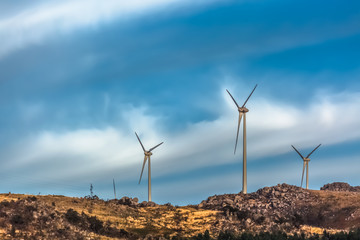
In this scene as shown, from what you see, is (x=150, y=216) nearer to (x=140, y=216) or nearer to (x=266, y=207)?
(x=140, y=216)

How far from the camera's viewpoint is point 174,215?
79.1 meters

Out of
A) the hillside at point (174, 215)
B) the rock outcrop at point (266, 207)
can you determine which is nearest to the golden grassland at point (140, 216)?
the hillside at point (174, 215)

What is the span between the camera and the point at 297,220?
8738 cm

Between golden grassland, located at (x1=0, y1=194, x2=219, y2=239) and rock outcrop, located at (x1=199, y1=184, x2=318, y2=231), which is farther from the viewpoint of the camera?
rock outcrop, located at (x1=199, y1=184, x2=318, y2=231)

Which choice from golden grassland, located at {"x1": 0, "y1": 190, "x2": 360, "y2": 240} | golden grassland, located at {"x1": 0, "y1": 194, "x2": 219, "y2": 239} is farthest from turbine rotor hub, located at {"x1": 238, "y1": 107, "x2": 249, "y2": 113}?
golden grassland, located at {"x1": 0, "y1": 194, "x2": 219, "y2": 239}

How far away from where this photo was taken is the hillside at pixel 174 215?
2239 inches

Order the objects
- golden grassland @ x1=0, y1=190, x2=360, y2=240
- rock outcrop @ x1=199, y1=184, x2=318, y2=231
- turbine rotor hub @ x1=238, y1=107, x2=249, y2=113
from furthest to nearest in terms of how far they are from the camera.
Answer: turbine rotor hub @ x1=238, y1=107, x2=249, y2=113, rock outcrop @ x1=199, y1=184, x2=318, y2=231, golden grassland @ x1=0, y1=190, x2=360, y2=240

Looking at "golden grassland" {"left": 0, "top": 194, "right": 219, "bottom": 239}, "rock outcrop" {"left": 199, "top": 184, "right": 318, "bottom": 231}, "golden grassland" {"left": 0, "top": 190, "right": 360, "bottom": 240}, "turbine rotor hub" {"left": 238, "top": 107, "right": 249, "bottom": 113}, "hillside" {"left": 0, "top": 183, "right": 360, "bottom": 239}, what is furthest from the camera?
"turbine rotor hub" {"left": 238, "top": 107, "right": 249, "bottom": 113}

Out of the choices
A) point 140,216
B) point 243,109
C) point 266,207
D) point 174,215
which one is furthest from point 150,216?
point 243,109

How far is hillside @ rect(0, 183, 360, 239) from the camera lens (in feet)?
187

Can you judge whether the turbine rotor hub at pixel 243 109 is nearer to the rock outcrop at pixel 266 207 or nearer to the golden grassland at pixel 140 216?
the rock outcrop at pixel 266 207

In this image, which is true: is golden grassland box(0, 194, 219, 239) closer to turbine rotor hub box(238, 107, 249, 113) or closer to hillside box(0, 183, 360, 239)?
hillside box(0, 183, 360, 239)

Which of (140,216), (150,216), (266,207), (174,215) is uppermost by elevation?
(266,207)

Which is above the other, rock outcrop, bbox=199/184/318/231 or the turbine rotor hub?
the turbine rotor hub
